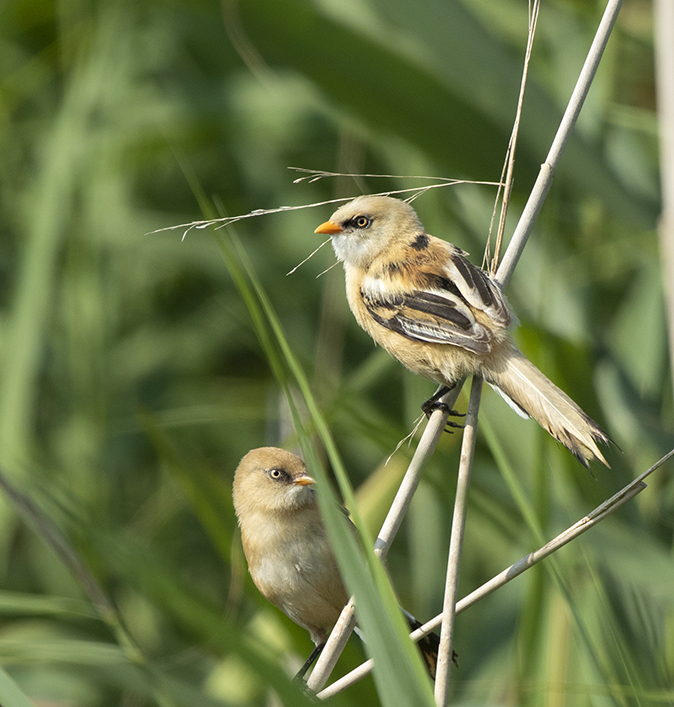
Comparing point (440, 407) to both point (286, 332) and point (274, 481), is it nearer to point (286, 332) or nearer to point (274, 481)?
point (274, 481)

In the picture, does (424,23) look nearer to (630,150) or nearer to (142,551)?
Answer: (630,150)

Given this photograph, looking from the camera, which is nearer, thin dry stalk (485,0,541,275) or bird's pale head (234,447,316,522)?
thin dry stalk (485,0,541,275)

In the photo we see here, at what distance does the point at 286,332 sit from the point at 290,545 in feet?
7.59

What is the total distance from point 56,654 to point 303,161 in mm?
3638

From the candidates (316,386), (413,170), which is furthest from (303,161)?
(316,386)

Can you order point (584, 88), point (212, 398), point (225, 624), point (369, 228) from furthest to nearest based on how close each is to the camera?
point (212, 398), point (369, 228), point (584, 88), point (225, 624)

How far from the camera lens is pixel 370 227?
91.1 inches

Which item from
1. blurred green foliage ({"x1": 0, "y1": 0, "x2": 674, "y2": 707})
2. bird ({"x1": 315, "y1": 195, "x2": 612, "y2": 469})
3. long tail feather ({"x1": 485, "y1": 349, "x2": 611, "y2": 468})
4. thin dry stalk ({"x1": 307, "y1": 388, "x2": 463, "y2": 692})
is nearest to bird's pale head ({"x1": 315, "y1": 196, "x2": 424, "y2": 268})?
bird ({"x1": 315, "y1": 195, "x2": 612, "y2": 469})

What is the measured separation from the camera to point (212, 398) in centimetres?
482

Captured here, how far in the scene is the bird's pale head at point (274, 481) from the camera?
2.05 meters

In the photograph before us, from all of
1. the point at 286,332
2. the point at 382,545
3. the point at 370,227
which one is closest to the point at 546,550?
the point at 382,545

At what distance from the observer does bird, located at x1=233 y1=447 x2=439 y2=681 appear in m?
2.01

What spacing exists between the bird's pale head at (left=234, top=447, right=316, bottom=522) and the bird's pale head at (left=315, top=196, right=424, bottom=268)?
0.62 meters

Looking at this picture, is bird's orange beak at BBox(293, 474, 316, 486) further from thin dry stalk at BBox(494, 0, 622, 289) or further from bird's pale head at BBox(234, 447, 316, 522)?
thin dry stalk at BBox(494, 0, 622, 289)
